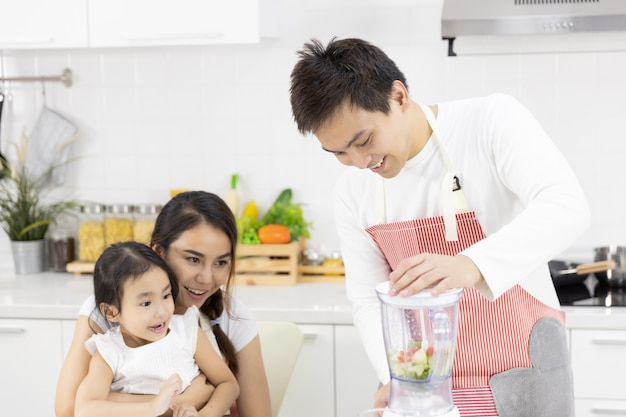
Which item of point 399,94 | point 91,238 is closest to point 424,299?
point 399,94

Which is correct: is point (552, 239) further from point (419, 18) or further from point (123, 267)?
point (419, 18)

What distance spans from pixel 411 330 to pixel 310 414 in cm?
169

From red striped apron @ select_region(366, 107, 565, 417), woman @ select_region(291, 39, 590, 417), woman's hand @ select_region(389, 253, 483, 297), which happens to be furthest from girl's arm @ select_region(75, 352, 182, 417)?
woman's hand @ select_region(389, 253, 483, 297)

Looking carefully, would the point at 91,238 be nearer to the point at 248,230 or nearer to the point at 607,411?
the point at 248,230

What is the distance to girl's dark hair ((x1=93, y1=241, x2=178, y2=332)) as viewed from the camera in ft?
6.48

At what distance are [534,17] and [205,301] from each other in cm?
140

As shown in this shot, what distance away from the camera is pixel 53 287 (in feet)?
10.9

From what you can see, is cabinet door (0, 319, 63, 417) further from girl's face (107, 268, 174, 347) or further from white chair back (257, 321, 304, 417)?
girl's face (107, 268, 174, 347)

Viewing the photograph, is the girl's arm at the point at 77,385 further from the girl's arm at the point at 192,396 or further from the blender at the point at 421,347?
the blender at the point at 421,347

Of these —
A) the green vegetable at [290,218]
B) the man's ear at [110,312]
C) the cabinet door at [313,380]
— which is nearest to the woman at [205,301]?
the man's ear at [110,312]

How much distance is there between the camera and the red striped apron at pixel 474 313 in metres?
1.82

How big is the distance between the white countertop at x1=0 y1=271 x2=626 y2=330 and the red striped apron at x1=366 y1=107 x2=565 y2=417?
38.9 inches

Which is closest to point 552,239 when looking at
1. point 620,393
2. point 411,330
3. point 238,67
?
point 411,330

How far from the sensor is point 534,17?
2828 millimetres
